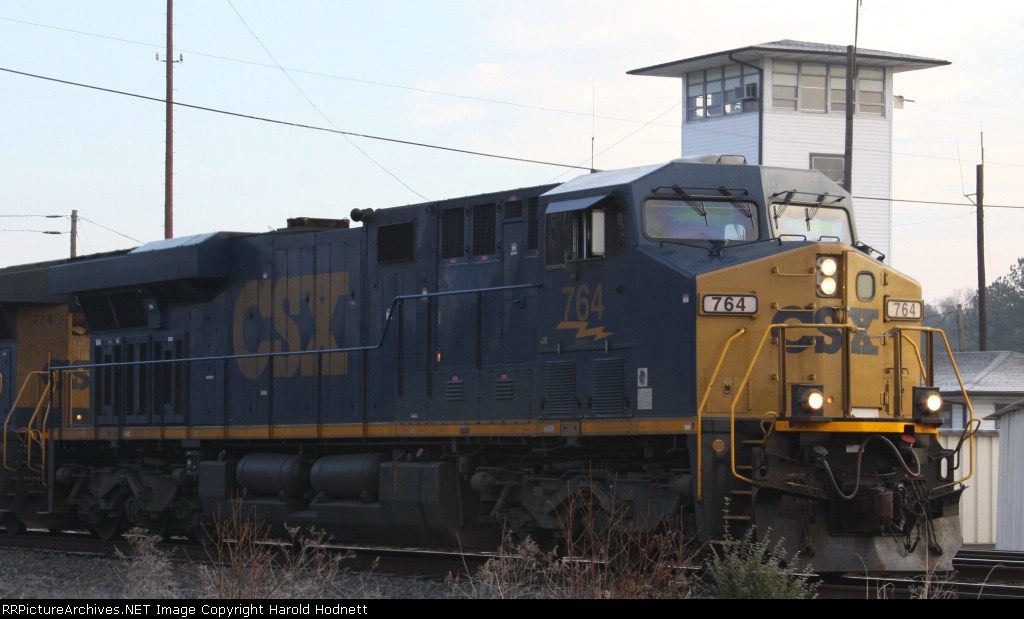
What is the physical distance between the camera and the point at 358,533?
14078mm

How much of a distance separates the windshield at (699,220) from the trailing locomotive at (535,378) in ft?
0.06

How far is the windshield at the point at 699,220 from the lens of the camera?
1135 centimetres

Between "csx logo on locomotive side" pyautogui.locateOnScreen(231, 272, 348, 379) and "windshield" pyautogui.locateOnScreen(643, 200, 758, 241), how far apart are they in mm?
4706

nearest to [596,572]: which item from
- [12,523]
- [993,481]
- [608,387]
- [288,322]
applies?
[608,387]

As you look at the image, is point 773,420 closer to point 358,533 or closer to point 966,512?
point 358,533

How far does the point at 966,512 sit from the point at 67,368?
46.1 feet

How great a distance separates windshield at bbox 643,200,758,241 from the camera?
1135cm

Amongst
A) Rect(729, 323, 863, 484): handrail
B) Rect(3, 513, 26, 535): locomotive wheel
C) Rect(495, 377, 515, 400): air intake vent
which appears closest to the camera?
Rect(729, 323, 863, 484): handrail

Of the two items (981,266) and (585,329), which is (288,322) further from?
(981,266)

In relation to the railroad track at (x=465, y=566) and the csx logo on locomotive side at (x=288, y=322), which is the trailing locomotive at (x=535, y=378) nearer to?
the csx logo on locomotive side at (x=288, y=322)

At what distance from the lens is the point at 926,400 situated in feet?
36.1

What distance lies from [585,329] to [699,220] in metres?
1.37

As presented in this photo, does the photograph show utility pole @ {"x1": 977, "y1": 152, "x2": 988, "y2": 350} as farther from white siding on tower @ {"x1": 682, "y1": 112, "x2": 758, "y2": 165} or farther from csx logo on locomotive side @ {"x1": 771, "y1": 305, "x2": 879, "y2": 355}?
csx logo on locomotive side @ {"x1": 771, "y1": 305, "x2": 879, "y2": 355}

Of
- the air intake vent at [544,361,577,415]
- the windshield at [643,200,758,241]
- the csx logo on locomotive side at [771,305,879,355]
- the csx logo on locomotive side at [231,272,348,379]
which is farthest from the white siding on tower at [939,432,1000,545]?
the air intake vent at [544,361,577,415]
